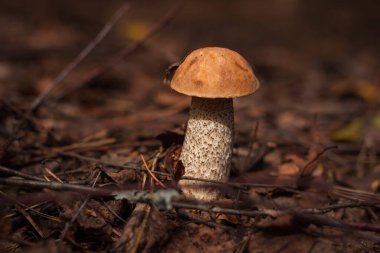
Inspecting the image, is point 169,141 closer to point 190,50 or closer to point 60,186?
point 60,186

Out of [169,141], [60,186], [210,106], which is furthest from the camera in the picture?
[169,141]

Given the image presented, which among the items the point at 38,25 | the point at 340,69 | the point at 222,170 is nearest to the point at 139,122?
the point at 222,170

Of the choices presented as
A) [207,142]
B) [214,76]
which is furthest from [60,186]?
[214,76]

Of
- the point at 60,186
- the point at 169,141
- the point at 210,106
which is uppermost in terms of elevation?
the point at 210,106

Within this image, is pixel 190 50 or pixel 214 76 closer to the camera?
pixel 214 76

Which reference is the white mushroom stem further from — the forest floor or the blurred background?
the blurred background

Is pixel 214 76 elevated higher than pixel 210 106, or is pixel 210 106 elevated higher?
pixel 214 76

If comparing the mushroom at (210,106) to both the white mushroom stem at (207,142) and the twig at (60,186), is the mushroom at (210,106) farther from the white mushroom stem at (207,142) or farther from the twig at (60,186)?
the twig at (60,186)

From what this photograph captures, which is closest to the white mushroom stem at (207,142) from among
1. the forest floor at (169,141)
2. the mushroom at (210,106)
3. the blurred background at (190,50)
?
the mushroom at (210,106)
